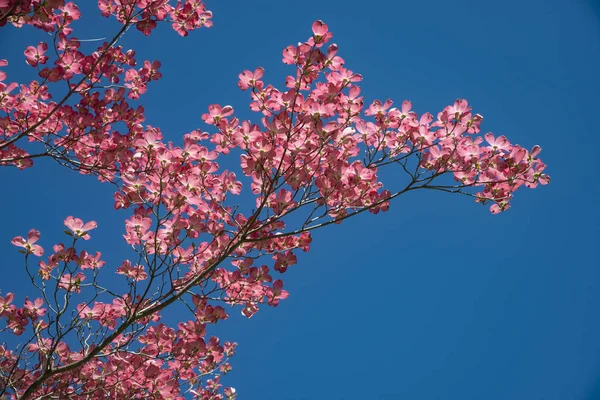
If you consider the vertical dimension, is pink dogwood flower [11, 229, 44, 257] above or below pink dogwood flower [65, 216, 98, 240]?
above

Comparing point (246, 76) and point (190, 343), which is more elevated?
point (246, 76)

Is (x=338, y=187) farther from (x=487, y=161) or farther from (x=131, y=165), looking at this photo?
(x=131, y=165)

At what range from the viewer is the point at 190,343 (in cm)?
309

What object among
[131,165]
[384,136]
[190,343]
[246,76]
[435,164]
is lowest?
[190,343]

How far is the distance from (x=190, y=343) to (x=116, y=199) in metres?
1.22

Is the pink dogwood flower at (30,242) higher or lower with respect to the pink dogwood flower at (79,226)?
higher

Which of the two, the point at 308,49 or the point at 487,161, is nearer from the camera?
the point at 308,49

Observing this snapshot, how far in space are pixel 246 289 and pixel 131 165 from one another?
1297mm

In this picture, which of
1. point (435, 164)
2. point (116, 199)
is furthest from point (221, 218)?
point (435, 164)

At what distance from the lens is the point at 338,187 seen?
109 inches

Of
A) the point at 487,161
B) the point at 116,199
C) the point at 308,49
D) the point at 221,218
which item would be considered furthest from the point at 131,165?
the point at 487,161

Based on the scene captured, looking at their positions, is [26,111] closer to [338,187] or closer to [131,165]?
[131,165]

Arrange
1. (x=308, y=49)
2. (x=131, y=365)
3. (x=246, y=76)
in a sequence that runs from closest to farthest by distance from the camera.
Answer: (x=308, y=49), (x=246, y=76), (x=131, y=365)

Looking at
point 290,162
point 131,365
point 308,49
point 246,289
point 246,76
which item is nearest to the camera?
point 308,49
